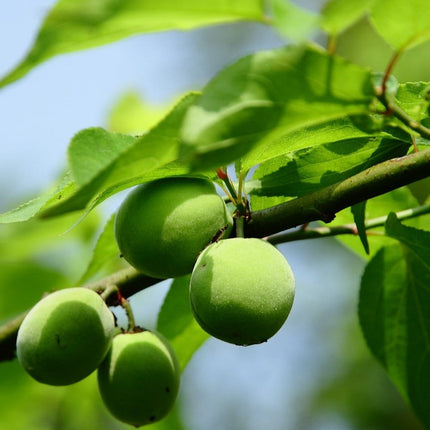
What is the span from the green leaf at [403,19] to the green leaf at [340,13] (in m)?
0.06

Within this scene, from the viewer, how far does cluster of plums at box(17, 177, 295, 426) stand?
1066mm

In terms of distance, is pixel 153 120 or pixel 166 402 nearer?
pixel 166 402

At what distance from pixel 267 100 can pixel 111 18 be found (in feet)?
0.68

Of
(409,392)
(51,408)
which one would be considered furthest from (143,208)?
(51,408)

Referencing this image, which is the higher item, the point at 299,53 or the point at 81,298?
the point at 299,53

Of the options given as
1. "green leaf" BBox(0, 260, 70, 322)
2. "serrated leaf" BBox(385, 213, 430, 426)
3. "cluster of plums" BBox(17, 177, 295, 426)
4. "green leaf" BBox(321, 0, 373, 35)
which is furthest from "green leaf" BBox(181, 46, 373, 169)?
"green leaf" BBox(0, 260, 70, 322)

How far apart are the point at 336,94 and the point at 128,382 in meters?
0.67

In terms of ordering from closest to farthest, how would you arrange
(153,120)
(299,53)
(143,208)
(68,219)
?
(299,53), (143,208), (68,219), (153,120)

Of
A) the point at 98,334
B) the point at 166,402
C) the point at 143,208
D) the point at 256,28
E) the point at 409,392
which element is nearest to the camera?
the point at 143,208

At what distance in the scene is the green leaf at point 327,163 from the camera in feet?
4.03

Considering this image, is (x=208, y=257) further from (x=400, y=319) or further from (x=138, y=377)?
(x=400, y=319)

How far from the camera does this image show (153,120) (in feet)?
8.55

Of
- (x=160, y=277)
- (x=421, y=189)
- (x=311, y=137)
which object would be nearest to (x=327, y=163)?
(x=311, y=137)

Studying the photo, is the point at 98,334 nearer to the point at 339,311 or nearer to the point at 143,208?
the point at 143,208
